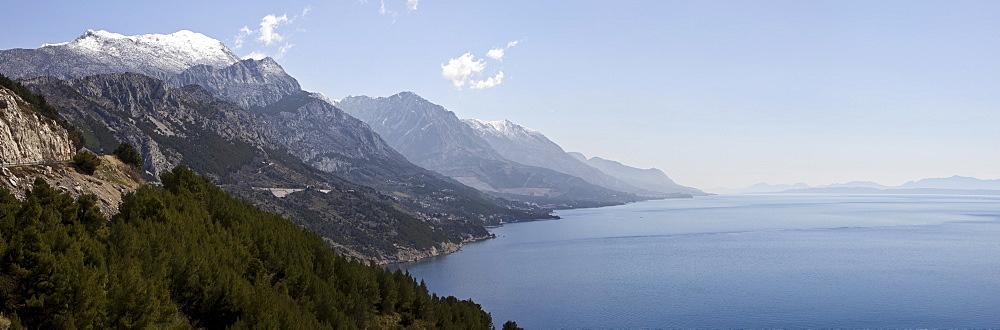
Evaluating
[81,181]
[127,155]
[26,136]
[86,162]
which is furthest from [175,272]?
[127,155]

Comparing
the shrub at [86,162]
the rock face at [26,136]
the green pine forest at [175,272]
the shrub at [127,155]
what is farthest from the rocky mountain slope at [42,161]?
the shrub at [127,155]

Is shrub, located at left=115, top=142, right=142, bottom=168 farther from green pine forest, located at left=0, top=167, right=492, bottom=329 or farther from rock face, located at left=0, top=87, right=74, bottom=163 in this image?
rock face, located at left=0, top=87, right=74, bottom=163

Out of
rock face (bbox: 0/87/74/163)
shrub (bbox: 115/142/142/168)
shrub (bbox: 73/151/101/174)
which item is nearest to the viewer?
rock face (bbox: 0/87/74/163)

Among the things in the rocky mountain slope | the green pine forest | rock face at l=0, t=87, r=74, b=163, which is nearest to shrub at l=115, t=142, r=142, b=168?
the rocky mountain slope

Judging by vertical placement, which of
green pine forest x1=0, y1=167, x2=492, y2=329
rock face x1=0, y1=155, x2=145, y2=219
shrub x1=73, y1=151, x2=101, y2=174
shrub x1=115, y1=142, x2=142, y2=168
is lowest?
green pine forest x1=0, y1=167, x2=492, y2=329

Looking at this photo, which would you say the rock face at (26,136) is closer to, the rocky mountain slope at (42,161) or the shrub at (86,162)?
the rocky mountain slope at (42,161)

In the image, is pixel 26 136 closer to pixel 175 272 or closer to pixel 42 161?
pixel 42 161

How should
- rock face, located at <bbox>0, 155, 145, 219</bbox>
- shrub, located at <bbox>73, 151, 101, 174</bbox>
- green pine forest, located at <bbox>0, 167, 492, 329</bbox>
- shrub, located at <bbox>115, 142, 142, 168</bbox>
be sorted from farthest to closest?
1. shrub, located at <bbox>115, 142, 142, 168</bbox>
2. shrub, located at <bbox>73, 151, 101, 174</bbox>
3. rock face, located at <bbox>0, 155, 145, 219</bbox>
4. green pine forest, located at <bbox>0, 167, 492, 329</bbox>

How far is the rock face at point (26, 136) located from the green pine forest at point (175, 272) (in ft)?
33.3

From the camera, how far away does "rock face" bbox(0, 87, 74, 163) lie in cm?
5491

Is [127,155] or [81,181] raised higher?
[127,155]

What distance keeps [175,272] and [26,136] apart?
93.6 ft

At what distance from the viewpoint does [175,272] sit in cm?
4297

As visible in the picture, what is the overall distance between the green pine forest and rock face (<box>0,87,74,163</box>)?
33.3 feet
